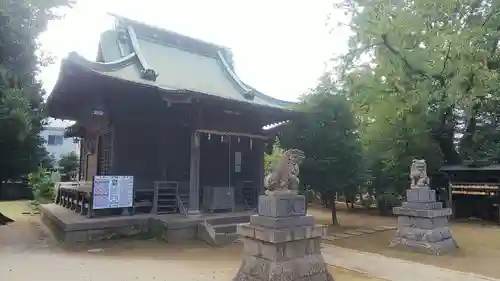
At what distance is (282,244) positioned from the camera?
586 cm

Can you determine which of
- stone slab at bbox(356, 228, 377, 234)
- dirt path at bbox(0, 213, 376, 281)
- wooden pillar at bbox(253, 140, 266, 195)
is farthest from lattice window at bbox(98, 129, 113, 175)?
stone slab at bbox(356, 228, 377, 234)

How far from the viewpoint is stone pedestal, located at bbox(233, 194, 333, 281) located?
228 inches

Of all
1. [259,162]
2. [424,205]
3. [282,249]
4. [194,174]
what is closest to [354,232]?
[424,205]

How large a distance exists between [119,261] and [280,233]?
4198mm

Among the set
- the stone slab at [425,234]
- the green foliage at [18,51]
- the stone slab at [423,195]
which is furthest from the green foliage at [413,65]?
the green foliage at [18,51]

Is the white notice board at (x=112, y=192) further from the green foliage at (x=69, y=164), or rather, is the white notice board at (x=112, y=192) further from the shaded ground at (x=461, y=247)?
the green foliage at (x=69, y=164)

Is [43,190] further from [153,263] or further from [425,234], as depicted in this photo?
[425,234]

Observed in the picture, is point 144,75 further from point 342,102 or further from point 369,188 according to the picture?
point 369,188

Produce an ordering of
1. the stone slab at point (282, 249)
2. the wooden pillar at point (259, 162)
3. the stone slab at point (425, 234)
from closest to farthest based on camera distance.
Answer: the stone slab at point (282, 249) → the stone slab at point (425, 234) → the wooden pillar at point (259, 162)

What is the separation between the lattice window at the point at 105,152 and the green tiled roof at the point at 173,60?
2.62 m

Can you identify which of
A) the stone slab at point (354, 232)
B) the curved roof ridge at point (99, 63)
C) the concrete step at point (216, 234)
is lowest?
the stone slab at point (354, 232)

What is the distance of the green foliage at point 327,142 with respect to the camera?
13.0m

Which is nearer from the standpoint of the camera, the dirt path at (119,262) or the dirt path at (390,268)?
the dirt path at (119,262)

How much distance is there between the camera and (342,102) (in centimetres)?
1362
